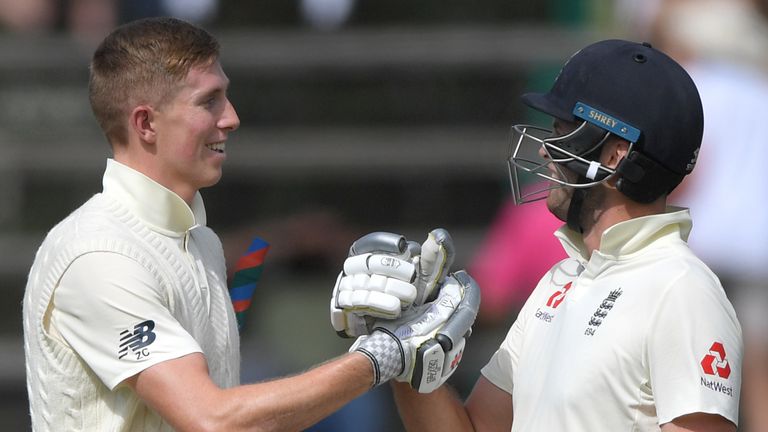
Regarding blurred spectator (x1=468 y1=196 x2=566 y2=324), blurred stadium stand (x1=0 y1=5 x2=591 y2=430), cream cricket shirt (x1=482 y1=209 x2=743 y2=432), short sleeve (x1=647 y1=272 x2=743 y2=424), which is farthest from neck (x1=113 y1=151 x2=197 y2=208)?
blurred stadium stand (x1=0 y1=5 x2=591 y2=430)

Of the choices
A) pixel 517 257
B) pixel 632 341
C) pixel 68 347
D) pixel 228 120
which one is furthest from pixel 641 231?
pixel 517 257

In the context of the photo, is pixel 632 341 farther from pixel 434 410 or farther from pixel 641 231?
pixel 434 410

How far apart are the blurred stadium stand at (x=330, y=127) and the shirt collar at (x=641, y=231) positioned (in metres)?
3.93

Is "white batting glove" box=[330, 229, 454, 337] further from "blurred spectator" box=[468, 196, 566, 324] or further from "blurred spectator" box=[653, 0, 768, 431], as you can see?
"blurred spectator" box=[653, 0, 768, 431]

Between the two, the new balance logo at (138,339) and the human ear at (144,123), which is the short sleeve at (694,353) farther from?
the human ear at (144,123)

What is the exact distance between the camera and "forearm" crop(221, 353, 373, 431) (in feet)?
12.0

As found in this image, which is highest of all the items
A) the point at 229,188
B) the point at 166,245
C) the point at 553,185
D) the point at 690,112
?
the point at 690,112

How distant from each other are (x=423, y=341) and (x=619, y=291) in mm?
544

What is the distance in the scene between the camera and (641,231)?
364 cm

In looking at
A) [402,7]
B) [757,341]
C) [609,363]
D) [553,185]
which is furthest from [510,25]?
[609,363]

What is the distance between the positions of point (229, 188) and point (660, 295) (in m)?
4.64

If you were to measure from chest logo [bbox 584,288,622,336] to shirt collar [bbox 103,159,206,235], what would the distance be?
1.15m

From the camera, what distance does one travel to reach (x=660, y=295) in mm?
3469

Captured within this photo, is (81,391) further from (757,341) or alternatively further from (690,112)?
(757,341)
